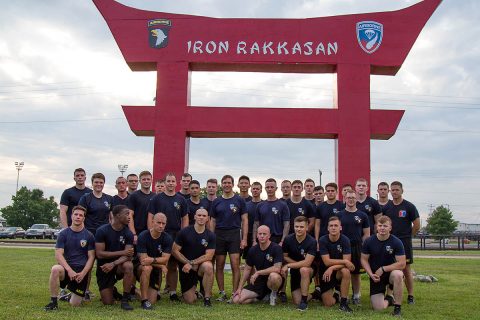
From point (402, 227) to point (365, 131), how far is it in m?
4.32

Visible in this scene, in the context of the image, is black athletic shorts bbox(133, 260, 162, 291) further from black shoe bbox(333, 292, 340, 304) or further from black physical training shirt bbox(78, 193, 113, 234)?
black shoe bbox(333, 292, 340, 304)

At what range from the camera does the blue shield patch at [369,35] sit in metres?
11.8

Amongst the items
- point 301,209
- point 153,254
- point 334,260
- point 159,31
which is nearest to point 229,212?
point 301,209

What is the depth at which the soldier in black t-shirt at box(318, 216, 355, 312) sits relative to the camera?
683 cm

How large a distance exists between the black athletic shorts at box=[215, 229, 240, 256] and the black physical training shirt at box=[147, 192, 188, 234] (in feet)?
2.23

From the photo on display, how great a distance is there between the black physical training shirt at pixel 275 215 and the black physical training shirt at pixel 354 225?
0.92 m

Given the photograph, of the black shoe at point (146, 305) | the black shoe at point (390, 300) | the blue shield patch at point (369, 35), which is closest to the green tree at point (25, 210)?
the blue shield patch at point (369, 35)

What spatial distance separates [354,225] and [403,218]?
948 mm

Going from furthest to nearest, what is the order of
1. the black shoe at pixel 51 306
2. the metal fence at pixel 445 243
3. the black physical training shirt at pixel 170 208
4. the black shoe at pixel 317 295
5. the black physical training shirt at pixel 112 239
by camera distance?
the metal fence at pixel 445 243 < the black physical training shirt at pixel 170 208 < the black shoe at pixel 317 295 < the black physical training shirt at pixel 112 239 < the black shoe at pixel 51 306

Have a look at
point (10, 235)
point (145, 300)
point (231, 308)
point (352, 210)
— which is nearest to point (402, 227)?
point (352, 210)

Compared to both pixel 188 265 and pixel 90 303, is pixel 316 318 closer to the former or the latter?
pixel 188 265

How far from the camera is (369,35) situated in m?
11.8

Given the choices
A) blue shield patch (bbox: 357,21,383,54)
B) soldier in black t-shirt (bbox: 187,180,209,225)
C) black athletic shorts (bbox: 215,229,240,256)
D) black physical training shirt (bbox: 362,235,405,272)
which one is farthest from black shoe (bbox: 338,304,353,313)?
blue shield patch (bbox: 357,21,383,54)

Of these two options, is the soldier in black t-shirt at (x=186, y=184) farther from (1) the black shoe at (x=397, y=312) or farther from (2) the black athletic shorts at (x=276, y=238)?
(1) the black shoe at (x=397, y=312)
